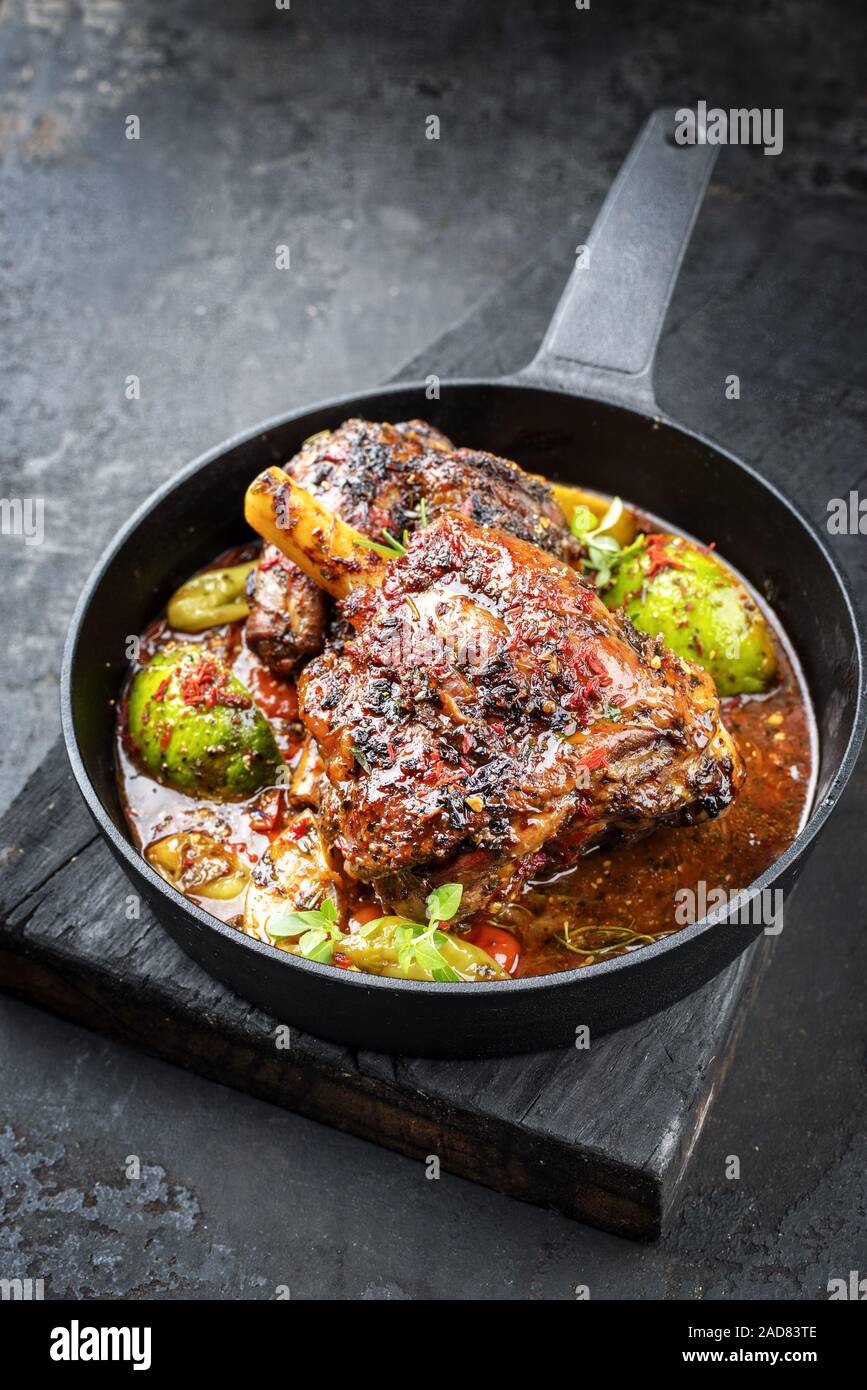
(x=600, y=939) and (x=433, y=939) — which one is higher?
(x=433, y=939)

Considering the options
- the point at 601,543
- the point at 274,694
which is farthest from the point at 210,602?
the point at 601,543

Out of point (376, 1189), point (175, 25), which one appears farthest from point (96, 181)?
point (376, 1189)

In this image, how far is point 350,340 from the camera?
603 cm

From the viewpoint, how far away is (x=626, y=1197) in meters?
3.50

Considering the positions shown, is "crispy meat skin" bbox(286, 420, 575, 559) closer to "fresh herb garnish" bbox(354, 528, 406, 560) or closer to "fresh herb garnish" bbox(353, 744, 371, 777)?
"fresh herb garnish" bbox(354, 528, 406, 560)

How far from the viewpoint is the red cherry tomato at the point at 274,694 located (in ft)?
12.7

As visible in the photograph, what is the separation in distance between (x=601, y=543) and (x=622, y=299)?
83cm

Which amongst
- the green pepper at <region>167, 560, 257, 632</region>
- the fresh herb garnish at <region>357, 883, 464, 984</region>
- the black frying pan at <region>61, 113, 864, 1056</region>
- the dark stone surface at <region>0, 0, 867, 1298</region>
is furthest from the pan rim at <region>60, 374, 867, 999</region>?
the dark stone surface at <region>0, 0, 867, 1298</region>

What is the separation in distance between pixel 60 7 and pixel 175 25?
25.8 inches

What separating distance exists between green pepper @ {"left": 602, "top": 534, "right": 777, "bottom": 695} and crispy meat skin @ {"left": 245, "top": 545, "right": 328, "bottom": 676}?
3.06ft

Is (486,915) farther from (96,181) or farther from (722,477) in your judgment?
(96,181)

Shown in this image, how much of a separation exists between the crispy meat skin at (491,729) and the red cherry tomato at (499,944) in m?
0.18

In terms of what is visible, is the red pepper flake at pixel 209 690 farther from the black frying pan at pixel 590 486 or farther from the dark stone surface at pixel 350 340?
the dark stone surface at pixel 350 340

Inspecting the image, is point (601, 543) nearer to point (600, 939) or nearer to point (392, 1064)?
point (600, 939)
